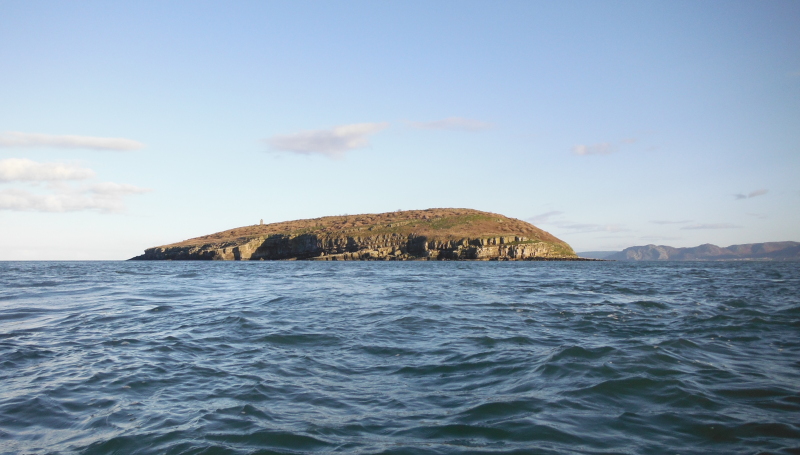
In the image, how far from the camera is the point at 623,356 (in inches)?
424

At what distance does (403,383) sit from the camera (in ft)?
29.6

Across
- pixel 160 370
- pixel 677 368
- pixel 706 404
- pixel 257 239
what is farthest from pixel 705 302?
pixel 257 239

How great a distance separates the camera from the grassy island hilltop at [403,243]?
398 ft

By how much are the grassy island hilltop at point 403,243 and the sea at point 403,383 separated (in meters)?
104

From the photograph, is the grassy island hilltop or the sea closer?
the sea

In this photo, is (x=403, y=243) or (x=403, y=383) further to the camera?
(x=403, y=243)

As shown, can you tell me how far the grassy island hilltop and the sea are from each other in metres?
104

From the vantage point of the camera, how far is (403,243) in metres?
130

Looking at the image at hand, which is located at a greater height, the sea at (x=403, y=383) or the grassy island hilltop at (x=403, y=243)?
the grassy island hilltop at (x=403, y=243)

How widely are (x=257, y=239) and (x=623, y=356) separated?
471 ft

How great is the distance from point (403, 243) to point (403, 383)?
121 metres

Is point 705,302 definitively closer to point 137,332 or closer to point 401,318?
point 401,318

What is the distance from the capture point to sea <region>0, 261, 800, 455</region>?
254 inches

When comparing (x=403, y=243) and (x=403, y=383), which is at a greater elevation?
(x=403, y=243)
